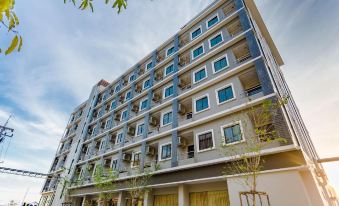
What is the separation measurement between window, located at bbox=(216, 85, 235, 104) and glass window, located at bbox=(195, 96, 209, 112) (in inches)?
42.7

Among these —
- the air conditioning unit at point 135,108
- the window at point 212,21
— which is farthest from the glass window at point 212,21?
the air conditioning unit at point 135,108

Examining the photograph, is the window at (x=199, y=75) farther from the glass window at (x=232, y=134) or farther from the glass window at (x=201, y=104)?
the glass window at (x=232, y=134)

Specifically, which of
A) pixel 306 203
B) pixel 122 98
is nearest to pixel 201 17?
pixel 122 98

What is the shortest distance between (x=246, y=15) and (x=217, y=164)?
470 inches

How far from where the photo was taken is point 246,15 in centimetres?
1527

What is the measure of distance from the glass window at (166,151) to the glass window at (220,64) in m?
7.44

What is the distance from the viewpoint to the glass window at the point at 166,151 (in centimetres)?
1523

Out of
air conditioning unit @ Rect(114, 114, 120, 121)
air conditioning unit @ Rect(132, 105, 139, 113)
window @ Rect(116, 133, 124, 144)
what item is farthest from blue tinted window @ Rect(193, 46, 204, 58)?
air conditioning unit @ Rect(114, 114, 120, 121)

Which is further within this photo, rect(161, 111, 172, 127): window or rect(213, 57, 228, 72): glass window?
rect(161, 111, 172, 127): window

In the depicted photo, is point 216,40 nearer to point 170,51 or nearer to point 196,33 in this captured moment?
point 196,33

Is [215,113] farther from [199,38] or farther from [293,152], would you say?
[199,38]

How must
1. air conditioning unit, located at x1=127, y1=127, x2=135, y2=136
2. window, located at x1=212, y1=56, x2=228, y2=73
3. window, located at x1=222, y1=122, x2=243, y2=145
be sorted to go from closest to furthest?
window, located at x1=222, y1=122, x2=243, y2=145
window, located at x1=212, y1=56, x2=228, y2=73
air conditioning unit, located at x1=127, y1=127, x2=135, y2=136

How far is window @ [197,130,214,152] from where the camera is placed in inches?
506

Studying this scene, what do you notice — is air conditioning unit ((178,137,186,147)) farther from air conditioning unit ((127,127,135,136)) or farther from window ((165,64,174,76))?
window ((165,64,174,76))
